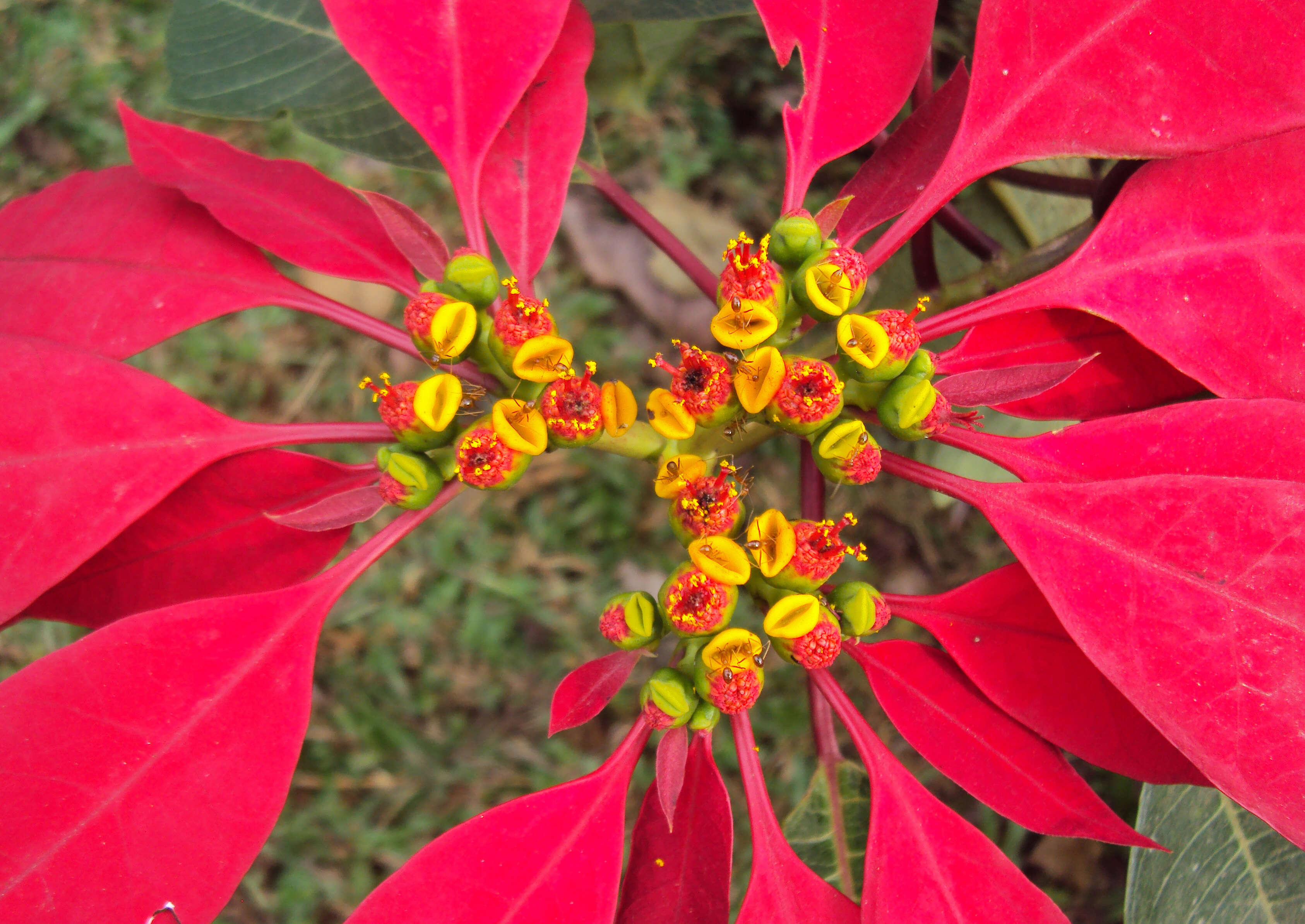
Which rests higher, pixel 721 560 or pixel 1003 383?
pixel 1003 383

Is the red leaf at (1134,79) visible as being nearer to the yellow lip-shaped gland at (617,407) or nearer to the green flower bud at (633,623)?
the yellow lip-shaped gland at (617,407)

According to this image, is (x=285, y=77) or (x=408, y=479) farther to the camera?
(x=285, y=77)

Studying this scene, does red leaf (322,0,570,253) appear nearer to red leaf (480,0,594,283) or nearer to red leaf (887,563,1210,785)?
red leaf (480,0,594,283)

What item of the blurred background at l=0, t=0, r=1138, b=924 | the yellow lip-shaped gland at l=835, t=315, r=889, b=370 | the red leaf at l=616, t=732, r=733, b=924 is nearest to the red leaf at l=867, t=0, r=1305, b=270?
the yellow lip-shaped gland at l=835, t=315, r=889, b=370

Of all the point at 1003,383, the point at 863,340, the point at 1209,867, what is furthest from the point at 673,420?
the point at 1209,867

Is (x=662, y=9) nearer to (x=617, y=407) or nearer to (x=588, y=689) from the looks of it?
(x=617, y=407)

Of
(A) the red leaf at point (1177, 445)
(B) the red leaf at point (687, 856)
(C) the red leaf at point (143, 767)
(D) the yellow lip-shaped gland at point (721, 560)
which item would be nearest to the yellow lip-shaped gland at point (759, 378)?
(D) the yellow lip-shaped gland at point (721, 560)

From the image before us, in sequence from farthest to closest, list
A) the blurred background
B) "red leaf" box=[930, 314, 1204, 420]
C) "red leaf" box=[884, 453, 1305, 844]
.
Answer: the blurred background → "red leaf" box=[930, 314, 1204, 420] → "red leaf" box=[884, 453, 1305, 844]
